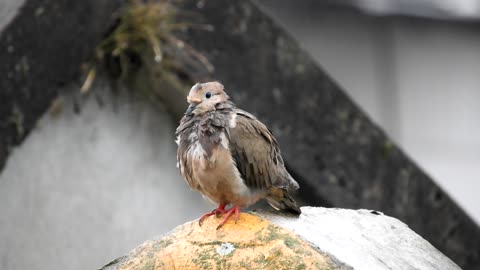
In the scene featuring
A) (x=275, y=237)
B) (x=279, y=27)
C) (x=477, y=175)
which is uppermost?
(x=279, y=27)

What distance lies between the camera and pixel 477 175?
36.1 feet

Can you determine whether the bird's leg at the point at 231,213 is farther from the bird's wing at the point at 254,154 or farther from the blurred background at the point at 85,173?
the blurred background at the point at 85,173

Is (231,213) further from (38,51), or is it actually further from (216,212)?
(38,51)

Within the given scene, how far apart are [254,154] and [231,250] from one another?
68 centimetres

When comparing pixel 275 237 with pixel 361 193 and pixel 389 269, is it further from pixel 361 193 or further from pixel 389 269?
pixel 361 193

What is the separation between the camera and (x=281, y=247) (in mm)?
3744

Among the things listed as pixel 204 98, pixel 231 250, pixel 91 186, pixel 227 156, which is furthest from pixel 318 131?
pixel 231 250

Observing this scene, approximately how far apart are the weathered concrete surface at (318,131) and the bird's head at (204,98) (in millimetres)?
1518

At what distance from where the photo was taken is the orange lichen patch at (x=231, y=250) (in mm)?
3709

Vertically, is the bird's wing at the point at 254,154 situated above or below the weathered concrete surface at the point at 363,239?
above

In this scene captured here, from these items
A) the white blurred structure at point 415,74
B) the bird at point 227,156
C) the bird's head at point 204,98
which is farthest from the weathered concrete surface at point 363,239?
the white blurred structure at point 415,74

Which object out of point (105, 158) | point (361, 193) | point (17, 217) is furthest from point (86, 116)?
point (361, 193)

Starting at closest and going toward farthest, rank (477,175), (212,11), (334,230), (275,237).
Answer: (275,237) < (334,230) < (212,11) < (477,175)

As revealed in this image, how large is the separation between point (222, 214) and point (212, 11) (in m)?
2.23
